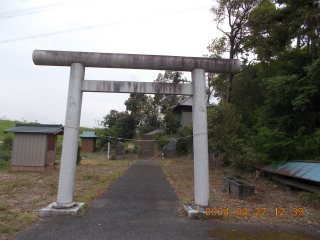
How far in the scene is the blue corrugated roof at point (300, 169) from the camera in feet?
22.4

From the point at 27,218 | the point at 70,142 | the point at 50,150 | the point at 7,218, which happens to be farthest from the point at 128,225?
the point at 50,150

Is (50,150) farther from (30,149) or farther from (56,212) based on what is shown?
(56,212)

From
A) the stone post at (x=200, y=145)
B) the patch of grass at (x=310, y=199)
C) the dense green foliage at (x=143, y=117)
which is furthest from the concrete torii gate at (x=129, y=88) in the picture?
the dense green foliage at (x=143, y=117)

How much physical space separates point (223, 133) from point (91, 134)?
19120 mm

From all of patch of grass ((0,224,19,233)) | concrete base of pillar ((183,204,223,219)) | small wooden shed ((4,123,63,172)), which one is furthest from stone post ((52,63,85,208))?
small wooden shed ((4,123,63,172))

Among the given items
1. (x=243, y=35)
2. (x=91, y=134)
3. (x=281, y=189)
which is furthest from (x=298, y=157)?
(x=91, y=134)

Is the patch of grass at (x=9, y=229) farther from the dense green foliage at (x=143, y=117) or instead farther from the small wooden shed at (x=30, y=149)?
the dense green foliage at (x=143, y=117)

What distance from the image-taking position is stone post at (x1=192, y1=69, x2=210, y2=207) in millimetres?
5375

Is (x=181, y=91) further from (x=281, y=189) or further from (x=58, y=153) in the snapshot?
(x=58, y=153)

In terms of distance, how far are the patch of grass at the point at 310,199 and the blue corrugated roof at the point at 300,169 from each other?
1.58 feet

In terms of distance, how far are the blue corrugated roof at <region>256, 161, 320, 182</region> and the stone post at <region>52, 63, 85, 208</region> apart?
6785 mm

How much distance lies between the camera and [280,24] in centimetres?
1208

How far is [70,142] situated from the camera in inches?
211

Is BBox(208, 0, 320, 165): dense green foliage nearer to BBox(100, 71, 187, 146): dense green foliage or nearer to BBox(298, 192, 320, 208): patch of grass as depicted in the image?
BBox(298, 192, 320, 208): patch of grass
